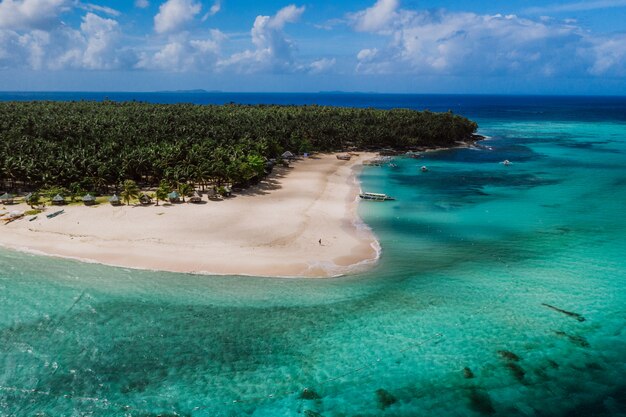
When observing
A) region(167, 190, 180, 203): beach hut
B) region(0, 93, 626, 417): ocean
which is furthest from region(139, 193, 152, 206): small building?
region(0, 93, 626, 417): ocean

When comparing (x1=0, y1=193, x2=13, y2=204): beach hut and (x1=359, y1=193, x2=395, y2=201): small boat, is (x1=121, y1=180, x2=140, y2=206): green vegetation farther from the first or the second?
(x1=359, y1=193, x2=395, y2=201): small boat

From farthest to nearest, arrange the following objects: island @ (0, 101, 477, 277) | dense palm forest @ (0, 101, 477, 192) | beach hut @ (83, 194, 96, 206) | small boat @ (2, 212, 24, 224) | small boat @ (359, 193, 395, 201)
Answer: small boat @ (359, 193, 395, 201) → dense palm forest @ (0, 101, 477, 192) → beach hut @ (83, 194, 96, 206) → small boat @ (2, 212, 24, 224) → island @ (0, 101, 477, 277)

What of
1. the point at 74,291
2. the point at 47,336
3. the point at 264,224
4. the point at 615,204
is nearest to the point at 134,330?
the point at 47,336

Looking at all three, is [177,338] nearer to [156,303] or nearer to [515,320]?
[156,303]

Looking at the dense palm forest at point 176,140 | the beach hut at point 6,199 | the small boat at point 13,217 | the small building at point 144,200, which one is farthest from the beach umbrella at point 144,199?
the beach hut at point 6,199

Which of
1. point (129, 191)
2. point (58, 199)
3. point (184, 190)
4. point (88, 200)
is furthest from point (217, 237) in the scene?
point (58, 199)

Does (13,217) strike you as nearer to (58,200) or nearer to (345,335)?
(58,200)

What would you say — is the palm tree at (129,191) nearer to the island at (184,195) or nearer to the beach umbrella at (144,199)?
the island at (184,195)
